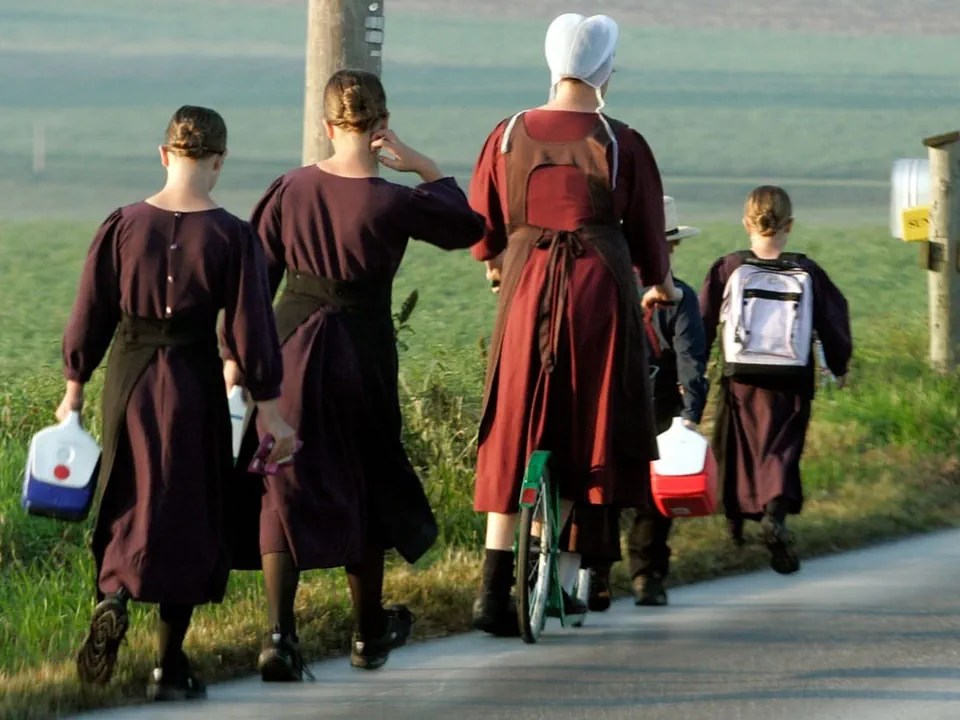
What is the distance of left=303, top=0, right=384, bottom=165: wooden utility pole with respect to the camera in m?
9.28

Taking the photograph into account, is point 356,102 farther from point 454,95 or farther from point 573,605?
point 454,95

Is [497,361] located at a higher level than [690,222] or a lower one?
lower

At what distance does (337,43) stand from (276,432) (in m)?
2.99

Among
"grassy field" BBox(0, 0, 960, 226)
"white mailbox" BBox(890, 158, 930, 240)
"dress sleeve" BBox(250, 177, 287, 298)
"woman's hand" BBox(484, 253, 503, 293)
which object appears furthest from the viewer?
"grassy field" BBox(0, 0, 960, 226)

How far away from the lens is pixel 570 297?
7.25 metres

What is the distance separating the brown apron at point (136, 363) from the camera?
6547mm

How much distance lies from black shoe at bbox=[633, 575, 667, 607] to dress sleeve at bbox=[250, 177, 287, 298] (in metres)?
2.03

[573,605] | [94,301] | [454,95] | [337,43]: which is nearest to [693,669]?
[573,605]

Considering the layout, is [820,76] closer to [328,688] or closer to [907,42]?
[907,42]

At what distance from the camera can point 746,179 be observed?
29.6 metres

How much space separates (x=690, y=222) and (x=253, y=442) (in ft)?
55.6

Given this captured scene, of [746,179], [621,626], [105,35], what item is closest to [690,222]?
[746,179]

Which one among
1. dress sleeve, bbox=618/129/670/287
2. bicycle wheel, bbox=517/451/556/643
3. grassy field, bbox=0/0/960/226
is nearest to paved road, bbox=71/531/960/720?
bicycle wheel, bbox=517/451/556/643

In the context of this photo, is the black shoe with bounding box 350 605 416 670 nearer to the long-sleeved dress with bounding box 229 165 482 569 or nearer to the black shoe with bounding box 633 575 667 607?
the long-sleeved dress with bounding box 229 165 482 569
